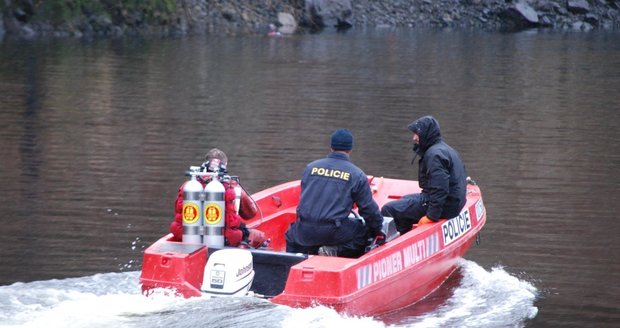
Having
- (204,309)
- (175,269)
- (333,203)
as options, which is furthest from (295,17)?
(204,309)

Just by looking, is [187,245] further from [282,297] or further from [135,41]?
[135,41]

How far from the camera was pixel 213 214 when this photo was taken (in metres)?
10.3

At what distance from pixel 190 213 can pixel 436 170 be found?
8.36 feet

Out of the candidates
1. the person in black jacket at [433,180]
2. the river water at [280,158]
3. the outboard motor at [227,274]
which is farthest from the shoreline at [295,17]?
A: the outboard motor at [227,274]

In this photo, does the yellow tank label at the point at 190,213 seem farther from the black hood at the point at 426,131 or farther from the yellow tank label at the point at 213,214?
the black hood at the point at 426,131

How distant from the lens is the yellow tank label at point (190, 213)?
33.4 feet

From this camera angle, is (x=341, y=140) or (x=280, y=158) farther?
(x=280, y=158)

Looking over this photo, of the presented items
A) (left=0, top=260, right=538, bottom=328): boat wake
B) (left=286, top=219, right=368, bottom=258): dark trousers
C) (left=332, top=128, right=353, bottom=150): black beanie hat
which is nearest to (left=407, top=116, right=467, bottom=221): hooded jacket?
(left=0, top=260, right=538, bottom=328): boat wake

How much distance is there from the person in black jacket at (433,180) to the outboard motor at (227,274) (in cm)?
239

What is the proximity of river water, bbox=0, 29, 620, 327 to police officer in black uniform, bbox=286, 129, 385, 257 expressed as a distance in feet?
2.90

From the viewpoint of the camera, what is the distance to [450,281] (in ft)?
39.9

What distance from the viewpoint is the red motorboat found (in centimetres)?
971

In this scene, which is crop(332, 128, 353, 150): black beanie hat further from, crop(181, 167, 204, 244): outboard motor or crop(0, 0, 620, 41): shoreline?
crop(0, 0, 620, 41): shoreline

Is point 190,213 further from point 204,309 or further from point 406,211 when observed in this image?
point 406,211
